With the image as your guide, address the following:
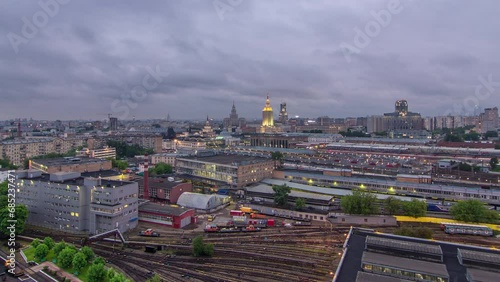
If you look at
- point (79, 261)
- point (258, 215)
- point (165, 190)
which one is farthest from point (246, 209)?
point (79, 261)

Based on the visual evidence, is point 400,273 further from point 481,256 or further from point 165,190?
point 165,190

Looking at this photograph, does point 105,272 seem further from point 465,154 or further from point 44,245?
point 465,154

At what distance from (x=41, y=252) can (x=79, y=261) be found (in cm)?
235

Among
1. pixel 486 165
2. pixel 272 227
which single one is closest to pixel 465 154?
pixel 486 165

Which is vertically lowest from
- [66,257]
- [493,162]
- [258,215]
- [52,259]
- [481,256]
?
[52,259]

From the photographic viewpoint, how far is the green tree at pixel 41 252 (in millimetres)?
14594

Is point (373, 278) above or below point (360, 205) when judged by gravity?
above

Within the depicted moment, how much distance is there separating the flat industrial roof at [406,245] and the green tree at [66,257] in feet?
36.8

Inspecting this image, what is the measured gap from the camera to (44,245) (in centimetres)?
1476

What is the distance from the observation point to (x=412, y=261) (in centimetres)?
1085

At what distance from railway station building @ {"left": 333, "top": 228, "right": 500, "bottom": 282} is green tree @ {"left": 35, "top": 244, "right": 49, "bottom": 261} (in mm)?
11915

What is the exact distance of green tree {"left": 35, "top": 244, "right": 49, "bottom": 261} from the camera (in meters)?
14.6

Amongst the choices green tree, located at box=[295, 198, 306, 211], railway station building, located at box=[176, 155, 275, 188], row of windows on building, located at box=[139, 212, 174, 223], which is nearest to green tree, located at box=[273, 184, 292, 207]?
green tree, located at box=[295, 198, 306, 211]

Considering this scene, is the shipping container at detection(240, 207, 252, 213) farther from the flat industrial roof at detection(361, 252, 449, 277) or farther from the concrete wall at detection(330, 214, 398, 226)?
the flat industrial roof at detection(361, 252, 449, 277)
